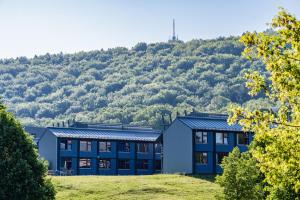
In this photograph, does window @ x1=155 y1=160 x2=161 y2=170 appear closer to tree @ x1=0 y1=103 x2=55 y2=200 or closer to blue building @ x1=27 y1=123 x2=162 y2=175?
blue building @ x1=27 y1=123 x2=162 y2=175

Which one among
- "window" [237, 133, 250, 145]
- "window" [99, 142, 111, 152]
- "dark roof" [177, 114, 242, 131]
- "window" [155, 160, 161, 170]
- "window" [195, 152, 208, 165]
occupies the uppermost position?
"dark roof" [177, 114, 242, 131]

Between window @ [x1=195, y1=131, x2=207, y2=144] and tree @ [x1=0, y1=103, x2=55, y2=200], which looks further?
window @ [x1=195, y1=131, x2=207, y2=144]

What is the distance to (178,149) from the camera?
95.5 meters

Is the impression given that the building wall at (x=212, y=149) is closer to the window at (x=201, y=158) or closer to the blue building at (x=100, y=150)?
the window at (x=201, y=158)

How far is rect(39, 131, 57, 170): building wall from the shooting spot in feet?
347

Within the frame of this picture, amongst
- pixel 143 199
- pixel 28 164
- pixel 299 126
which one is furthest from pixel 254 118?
pixel 143 199

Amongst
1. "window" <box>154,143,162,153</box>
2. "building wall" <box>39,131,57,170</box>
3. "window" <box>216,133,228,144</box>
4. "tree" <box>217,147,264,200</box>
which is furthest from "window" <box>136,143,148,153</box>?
"tree" <box>217,147,264,200</box>

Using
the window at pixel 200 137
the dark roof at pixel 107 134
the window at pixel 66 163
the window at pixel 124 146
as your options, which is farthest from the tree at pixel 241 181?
the window at pixel 124 146

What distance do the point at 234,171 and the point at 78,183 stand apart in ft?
72.3

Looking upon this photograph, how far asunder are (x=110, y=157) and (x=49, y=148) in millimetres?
9605

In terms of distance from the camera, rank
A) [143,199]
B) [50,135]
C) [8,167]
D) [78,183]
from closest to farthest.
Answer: [8,167], [143,199], [78,183], [50,135]

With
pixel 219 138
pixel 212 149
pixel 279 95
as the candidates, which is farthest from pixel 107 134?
pixel 279 95

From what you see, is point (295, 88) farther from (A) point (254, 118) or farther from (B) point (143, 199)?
(B) point (143, 199)

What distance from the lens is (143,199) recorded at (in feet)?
232
